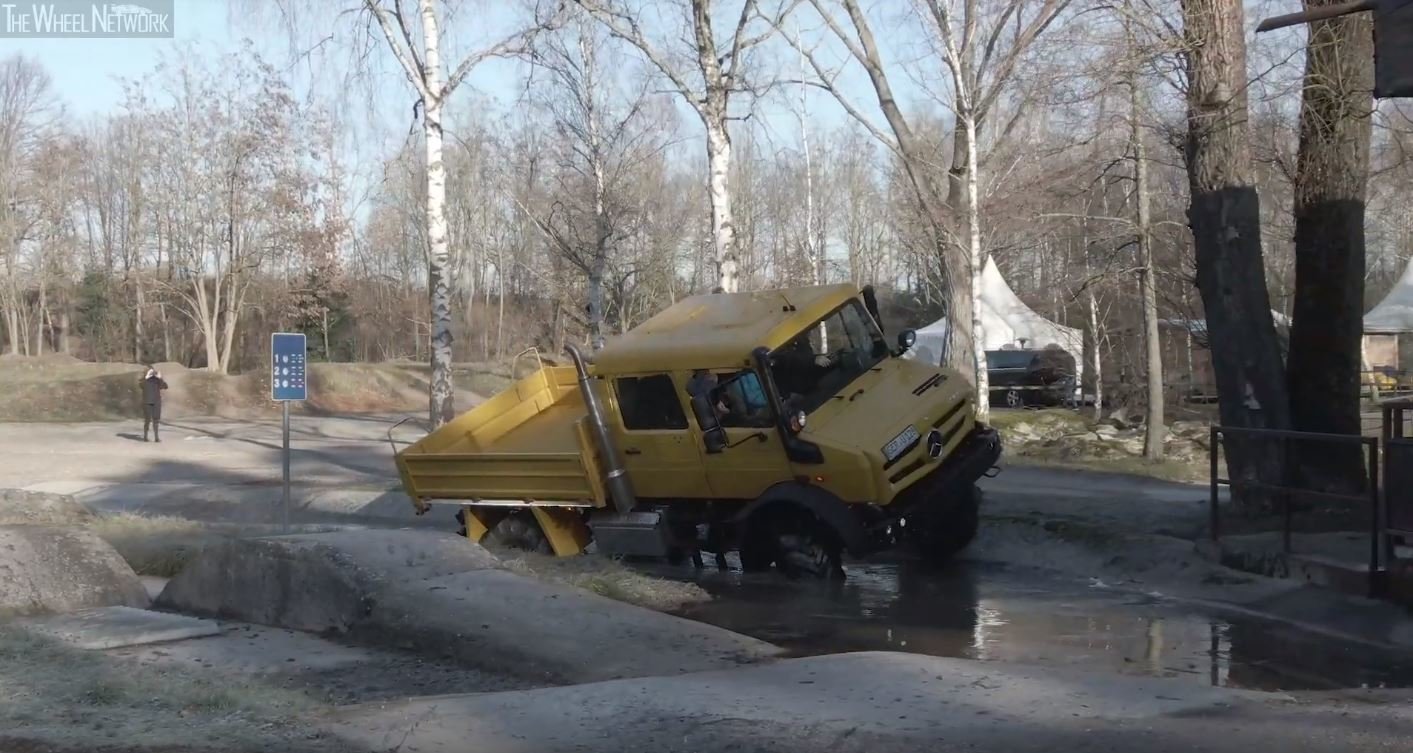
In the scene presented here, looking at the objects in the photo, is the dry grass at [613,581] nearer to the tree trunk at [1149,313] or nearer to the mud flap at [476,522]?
the mud flap at [476,522]

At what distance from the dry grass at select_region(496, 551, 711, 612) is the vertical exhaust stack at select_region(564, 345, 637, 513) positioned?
0.67 metres

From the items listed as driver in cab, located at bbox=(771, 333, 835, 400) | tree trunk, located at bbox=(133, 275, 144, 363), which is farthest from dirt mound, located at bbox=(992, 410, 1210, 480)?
tree trunk, located at bbox=(133, 275, 144, 363)

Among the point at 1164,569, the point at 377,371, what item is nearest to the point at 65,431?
the point at 377,371

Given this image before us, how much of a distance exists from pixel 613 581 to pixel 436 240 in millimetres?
10166

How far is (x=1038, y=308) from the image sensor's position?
165 feet

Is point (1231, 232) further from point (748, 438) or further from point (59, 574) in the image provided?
point (59, 574)

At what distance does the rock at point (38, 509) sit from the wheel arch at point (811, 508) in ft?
27.3

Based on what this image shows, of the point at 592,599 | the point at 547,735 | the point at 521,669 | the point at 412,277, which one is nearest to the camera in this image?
the point at 547,735

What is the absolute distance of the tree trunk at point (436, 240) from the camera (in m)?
20.7

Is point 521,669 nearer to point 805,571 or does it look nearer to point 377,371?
point 805,571

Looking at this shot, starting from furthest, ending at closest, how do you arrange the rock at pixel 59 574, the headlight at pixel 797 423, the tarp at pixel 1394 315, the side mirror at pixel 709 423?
the tarp at pixel 1394 315 < the side mirror at pixel 709 423 < the headlight at pixel 797 423 < the rock at pixel 59 574

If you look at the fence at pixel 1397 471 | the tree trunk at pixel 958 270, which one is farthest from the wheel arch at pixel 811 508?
the tree trunk at pixel 958 270

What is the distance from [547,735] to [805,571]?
625cm

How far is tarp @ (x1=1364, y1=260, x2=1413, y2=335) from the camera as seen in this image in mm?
41969
